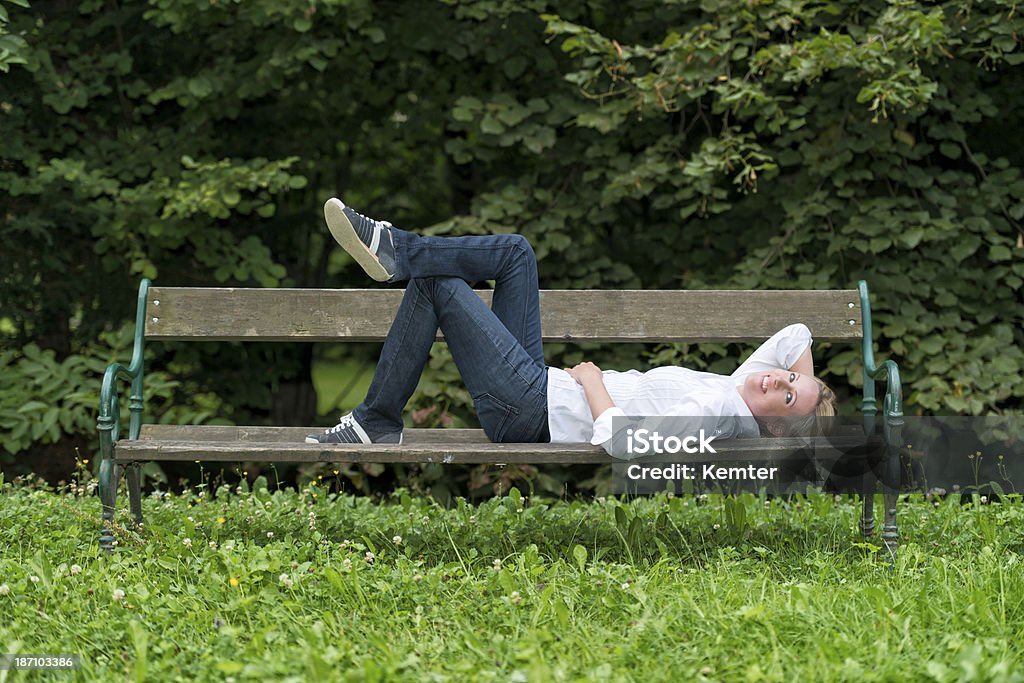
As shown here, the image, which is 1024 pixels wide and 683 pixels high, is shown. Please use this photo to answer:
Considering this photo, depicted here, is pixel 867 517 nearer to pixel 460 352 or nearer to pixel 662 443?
pixel 662 443

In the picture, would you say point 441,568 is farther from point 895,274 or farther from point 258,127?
point 258,127

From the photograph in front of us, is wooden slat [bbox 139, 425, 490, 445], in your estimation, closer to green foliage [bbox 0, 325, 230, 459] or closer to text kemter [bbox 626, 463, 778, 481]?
text kemter [bbox 626, 463, 778, 481]

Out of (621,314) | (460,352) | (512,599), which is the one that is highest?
(621,314)

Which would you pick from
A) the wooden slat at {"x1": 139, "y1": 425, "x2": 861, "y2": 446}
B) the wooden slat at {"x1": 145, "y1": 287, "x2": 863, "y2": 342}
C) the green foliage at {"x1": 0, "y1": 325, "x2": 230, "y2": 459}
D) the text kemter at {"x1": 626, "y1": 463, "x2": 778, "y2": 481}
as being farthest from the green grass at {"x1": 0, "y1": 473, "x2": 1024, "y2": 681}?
the green foliage at {"x1": 0, "y1": 325, "x2": 230, "y2": 459}

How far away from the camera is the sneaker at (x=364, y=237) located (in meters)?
3.63

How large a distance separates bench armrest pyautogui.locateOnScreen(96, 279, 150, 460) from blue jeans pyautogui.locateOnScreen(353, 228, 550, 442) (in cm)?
82

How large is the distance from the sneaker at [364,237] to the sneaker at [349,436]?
1.72 ft

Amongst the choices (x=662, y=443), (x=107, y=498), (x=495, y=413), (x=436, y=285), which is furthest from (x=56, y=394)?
(x=662, y=443)

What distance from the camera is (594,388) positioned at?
3.89m

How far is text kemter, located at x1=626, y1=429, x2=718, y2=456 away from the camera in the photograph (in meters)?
3.59

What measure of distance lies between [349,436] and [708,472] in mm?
1244

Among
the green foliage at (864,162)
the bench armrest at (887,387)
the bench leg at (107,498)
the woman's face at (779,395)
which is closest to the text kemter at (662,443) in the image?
the woman's face at (779,395)

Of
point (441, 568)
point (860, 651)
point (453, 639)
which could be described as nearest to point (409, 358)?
point (441, 568)

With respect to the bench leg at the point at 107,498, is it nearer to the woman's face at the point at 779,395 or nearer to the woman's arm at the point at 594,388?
the woman's arm at the point at 594,388
